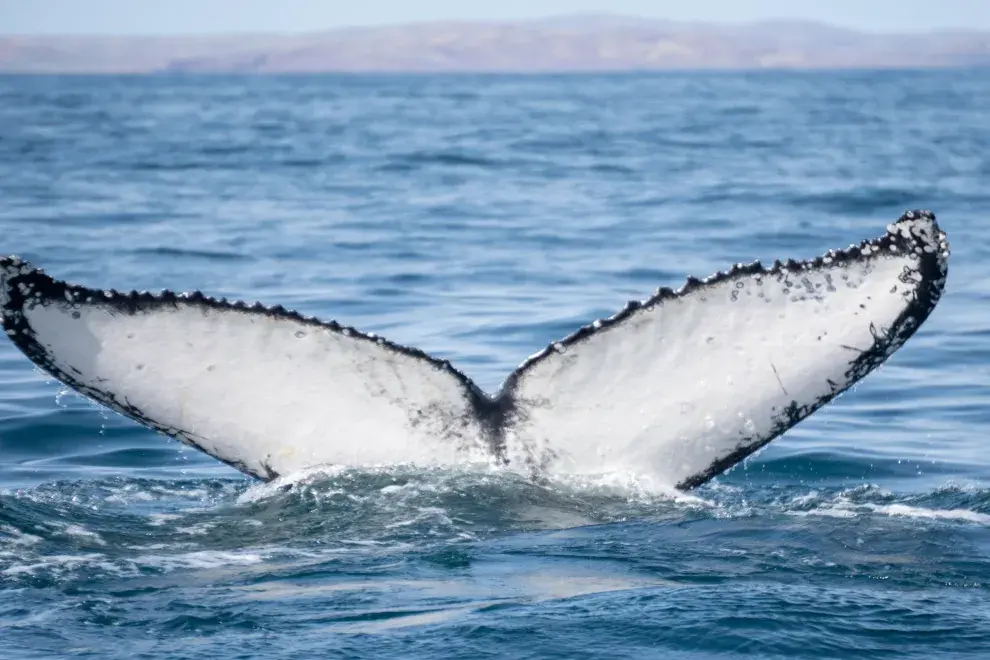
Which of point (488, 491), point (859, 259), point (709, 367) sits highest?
point (859, 259)

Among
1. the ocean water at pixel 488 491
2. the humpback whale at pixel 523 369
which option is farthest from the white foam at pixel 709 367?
the ocean water at pixel 488 491

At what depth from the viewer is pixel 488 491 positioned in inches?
214

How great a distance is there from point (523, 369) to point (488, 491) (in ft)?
1.86

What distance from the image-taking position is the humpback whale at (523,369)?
191 inches

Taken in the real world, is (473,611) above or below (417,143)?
below

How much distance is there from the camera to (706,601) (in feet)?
15.9

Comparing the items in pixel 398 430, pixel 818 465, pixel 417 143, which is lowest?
pixel 818 465

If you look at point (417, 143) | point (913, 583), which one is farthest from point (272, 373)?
point (417, 143)

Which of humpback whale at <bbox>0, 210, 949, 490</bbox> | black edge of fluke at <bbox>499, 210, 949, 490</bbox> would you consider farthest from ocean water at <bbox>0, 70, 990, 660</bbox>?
black edge of fluke at <bbox>499, 210, 949, 490</bbox>

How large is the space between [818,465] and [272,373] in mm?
4177

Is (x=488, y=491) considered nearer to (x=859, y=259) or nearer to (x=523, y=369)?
(x=523, y=369)

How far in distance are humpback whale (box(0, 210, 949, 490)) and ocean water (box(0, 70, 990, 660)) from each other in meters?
0.13

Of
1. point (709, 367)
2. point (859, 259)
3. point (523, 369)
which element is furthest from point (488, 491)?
point (859, 259)

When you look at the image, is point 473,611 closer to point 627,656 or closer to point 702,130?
point 627,656
